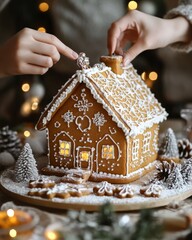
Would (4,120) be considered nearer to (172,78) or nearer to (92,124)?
(172,78)

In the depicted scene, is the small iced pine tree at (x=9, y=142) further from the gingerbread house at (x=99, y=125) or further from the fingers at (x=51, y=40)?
the fingers at (x=51, y=40)

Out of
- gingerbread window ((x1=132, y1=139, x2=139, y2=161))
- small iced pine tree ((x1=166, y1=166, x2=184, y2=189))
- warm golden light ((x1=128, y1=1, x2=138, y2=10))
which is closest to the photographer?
small iced pine tree ((x1=166, y1=166, x2=184, y2=189))

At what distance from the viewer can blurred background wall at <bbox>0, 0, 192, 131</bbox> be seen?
2748 mm

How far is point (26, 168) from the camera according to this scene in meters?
1.63

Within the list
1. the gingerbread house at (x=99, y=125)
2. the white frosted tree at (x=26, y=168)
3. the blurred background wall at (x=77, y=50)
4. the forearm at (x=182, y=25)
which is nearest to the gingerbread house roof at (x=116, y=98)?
the gingerbread house at (x=99, y=125)

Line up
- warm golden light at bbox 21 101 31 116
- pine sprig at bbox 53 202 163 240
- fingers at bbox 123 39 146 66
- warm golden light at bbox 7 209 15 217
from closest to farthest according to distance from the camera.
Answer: pine sprig at bbox 53 202 163 240
warm golden light at bbox 7 209 15 217
fingers at bbox 123 39 146 66
warm golden light at bbox 21 101 31 116

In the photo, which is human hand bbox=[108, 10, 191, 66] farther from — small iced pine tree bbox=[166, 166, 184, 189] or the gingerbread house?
small iced pine tree bbox=[166, 166, 184, 189]

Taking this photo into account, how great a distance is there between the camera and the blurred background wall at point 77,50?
2748 mm

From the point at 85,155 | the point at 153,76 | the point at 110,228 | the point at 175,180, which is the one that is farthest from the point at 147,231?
the point at 153,76

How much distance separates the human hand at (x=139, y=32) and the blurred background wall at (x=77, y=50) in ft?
2.16

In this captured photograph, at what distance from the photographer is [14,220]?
1.30 meters

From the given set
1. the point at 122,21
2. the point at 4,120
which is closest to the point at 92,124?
the point at 122,21

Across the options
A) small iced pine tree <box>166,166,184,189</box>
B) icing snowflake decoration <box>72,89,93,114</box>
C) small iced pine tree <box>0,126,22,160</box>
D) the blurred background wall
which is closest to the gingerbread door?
icing snowflake decoration <box>72,89,93,114</box>

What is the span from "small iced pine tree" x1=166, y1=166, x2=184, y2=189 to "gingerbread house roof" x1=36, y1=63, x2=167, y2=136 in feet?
0.51
